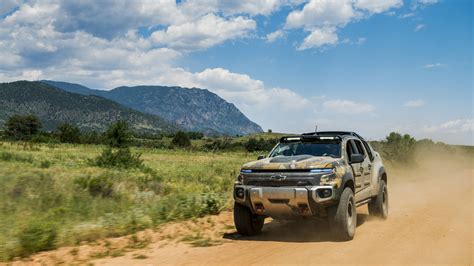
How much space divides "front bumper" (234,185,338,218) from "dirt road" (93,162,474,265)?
0.56m

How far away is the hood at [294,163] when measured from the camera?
7.75 meters

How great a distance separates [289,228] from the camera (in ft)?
30.8

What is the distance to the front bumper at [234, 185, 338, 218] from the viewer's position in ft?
24.6

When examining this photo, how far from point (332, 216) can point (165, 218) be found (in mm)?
3834

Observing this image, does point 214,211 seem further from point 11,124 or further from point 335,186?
point 11,124

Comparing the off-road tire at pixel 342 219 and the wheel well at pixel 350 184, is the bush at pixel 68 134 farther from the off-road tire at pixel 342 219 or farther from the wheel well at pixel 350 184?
the off-road tire at pixel 342 219

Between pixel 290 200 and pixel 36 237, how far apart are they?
4.08 meters

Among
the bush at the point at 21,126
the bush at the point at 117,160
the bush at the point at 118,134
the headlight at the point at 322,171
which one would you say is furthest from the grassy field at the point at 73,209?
the bush at the point at 21,126

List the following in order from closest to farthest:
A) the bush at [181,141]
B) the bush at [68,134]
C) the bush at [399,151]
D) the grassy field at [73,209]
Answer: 1. the grassy field at [73,209]
2. the bush at [399,151]
3. the bush at [68,134]
4. the bush at [181,141]

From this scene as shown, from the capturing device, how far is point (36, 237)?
697 centimetres

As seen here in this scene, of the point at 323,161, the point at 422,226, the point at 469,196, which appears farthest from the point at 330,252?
the point at 469,196

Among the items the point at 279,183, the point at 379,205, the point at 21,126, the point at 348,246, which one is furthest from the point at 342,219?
the point at 21,126

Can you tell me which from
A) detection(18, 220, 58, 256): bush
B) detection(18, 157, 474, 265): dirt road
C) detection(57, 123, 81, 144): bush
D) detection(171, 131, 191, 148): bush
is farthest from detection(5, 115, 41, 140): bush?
detection(18, 220, 58, 256): bush

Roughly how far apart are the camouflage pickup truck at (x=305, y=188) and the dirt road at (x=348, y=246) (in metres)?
0.44
